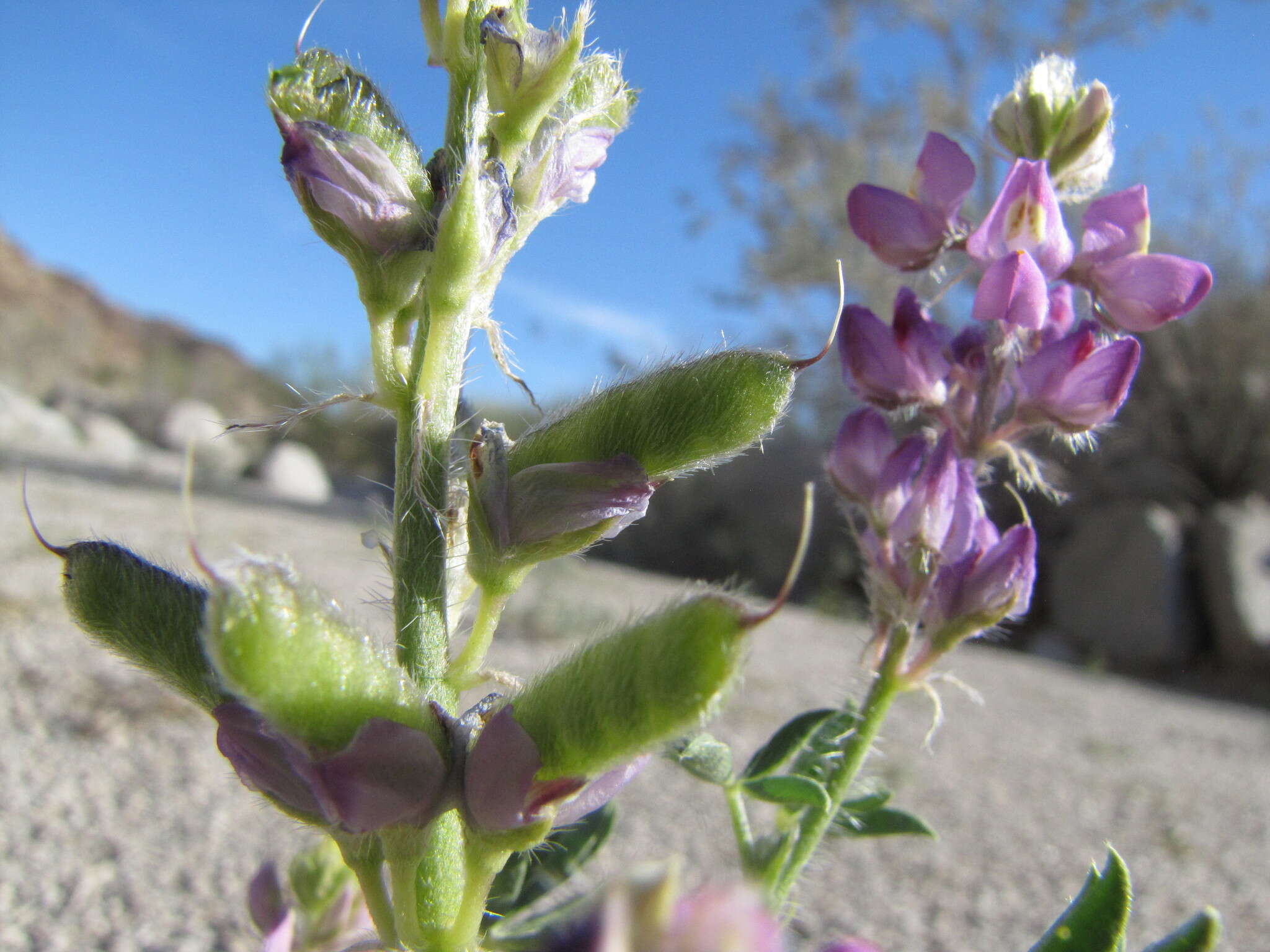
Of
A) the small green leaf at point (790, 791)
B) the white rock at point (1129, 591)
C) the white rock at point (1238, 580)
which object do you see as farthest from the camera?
the white rock at point (1129, 591)

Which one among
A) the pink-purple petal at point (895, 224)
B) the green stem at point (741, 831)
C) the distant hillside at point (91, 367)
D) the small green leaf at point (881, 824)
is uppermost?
the pink-purple petal at point (895, 224)

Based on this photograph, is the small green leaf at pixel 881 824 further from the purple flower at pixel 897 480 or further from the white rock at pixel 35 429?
the white rock at pixel 35 429

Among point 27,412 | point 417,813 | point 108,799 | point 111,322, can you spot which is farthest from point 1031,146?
point 111,322

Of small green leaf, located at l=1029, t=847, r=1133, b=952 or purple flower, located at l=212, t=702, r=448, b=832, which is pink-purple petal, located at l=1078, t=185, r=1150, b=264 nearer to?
small green leaf, located at l=1029, t=847, r=1133, b=952

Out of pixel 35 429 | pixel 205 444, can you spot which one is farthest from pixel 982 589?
pixel 35 429

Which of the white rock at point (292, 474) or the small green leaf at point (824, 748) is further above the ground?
the small green leaf at point (824, 748)

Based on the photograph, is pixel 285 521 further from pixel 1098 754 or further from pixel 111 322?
pixel 111 322

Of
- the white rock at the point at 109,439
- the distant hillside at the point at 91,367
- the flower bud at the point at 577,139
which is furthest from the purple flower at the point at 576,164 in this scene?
the white rock at the point at 109,439
